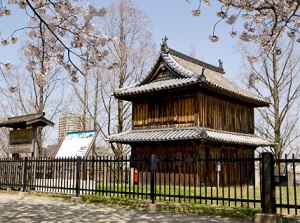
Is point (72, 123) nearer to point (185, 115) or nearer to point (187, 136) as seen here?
point (185, 115)

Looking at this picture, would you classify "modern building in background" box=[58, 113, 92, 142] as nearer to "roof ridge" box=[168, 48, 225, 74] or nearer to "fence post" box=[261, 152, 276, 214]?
"roof ridge" box=[168, 48, 225, 74]

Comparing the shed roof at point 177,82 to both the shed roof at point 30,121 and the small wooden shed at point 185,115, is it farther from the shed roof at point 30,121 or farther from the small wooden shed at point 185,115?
the shed roof at point 30,121

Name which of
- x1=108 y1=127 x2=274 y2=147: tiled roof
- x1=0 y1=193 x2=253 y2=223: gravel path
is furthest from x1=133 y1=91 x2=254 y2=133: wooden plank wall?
x1=0 y1=193 x2=253 y2=223: gravel path

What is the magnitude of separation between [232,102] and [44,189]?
1322 centimetres

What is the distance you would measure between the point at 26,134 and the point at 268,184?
1317cm

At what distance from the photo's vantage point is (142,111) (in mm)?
21734

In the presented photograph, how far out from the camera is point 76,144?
1648 cm

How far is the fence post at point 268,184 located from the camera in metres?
8.07

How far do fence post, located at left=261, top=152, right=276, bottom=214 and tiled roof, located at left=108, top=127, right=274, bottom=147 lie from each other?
8.70 metres

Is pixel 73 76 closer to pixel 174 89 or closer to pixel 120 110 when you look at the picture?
pixel 174 89

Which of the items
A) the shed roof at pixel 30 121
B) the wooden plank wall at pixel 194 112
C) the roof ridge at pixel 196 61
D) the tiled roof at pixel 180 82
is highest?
the roof ridge at pixel 196 61

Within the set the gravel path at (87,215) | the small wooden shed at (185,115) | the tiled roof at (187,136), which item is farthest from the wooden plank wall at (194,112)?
the gravel path at (87,215)

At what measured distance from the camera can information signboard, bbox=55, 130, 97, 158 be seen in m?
15.8

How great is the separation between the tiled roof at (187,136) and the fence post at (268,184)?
28.5 ft
